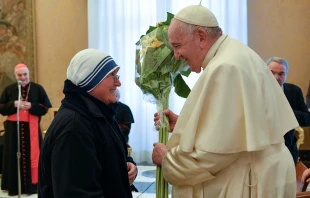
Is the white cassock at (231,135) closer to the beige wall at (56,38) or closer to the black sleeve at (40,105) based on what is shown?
the black sleeve at (40,105)

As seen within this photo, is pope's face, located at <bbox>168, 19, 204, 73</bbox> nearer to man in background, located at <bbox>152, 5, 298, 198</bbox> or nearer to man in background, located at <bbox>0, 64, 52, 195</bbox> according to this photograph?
man in background, located at <bbox>152, 5, 298, 198</bbox>

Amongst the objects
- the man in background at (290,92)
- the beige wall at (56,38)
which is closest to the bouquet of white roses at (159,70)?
the man in background at (290,92)

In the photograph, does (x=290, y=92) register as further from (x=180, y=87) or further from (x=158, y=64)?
(x=158, y=64)

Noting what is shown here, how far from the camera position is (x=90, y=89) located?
1.76 metres

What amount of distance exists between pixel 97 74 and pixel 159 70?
1.38ft

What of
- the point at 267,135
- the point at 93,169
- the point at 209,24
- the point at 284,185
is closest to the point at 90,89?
the point at 93,169

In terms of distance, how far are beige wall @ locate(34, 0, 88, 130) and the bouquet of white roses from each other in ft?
18.9

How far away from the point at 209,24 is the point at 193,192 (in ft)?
2.76

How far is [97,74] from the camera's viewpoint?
1764 mm

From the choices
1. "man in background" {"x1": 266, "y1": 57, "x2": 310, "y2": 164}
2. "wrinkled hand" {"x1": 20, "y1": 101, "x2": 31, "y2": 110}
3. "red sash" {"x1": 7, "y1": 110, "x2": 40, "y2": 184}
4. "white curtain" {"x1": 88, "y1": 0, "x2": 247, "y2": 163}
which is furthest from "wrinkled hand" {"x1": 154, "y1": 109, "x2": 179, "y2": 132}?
"white curtain" {"x1": 88, "y1": 0, "x2": 247, "y2": 163}

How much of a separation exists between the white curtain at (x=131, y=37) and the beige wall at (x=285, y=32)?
3.90 ft

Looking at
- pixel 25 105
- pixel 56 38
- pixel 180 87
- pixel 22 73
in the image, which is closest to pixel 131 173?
pixel 180 87

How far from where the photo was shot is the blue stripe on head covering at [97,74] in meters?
1.73

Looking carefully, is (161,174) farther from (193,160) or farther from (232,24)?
(232,24)
